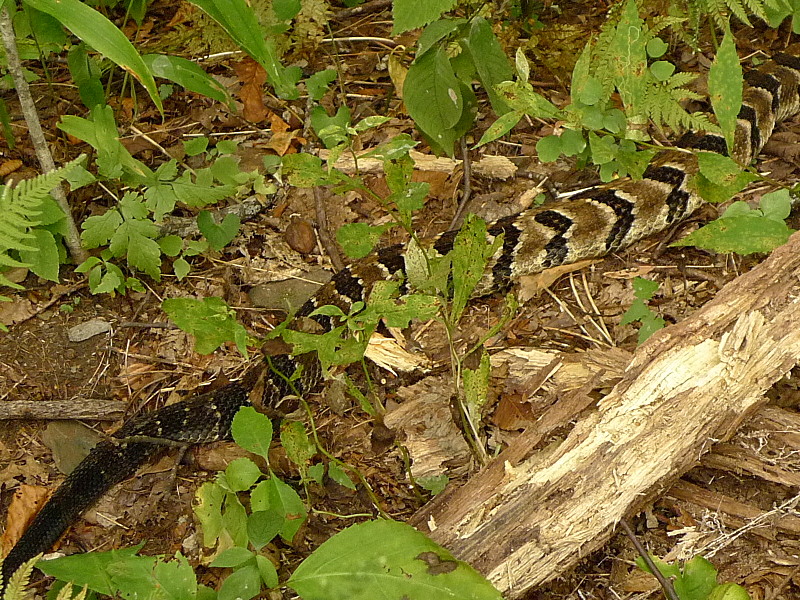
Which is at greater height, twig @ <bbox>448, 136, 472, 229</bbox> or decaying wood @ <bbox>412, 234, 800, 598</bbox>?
twig @ <bbox>448, 136, 472, 229</bbox>

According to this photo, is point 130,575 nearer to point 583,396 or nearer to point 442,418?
point 442,418

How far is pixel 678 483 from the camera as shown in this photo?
250 centimetres

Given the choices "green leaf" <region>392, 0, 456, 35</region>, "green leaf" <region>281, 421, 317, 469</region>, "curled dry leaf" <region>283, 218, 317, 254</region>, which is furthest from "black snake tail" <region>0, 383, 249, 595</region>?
"green leaf" <region>392, 0, 456, 35</region>

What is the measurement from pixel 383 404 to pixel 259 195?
1248 mm

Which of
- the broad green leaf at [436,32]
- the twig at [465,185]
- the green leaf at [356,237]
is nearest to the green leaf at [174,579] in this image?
the green leaf at [356,237]

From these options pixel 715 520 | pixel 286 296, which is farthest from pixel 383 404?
pixel 715 520

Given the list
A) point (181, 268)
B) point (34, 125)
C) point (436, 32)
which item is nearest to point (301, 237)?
point (181, 268)

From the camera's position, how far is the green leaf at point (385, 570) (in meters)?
1.86

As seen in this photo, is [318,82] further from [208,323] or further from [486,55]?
[208,323]

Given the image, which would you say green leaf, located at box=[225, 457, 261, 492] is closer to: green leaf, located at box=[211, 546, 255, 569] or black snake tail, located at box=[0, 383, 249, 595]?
green leaf, located at box=[211, 546, 255, 569]

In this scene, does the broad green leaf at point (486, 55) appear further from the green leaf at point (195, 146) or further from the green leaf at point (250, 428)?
the green leaf at point (250, 428)

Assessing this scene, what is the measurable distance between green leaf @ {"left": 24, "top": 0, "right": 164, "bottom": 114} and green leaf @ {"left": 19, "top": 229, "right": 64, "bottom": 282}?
1034 millimetres

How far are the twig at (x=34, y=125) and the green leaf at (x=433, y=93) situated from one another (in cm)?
143

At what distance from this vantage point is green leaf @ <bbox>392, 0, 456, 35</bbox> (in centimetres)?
273
